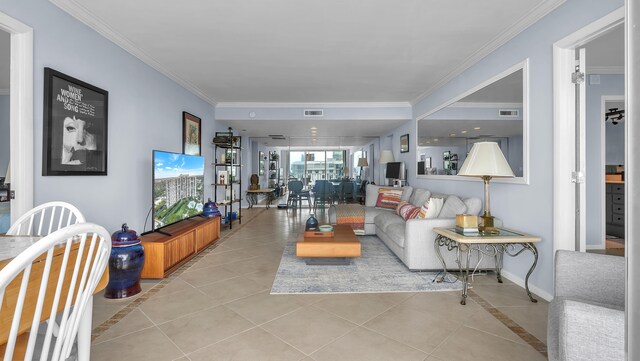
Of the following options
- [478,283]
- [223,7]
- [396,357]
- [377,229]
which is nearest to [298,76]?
[223,7]

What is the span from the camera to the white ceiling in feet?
8.73

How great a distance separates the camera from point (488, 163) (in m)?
2.70

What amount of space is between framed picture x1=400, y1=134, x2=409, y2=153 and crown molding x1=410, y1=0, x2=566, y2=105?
2.05 metres

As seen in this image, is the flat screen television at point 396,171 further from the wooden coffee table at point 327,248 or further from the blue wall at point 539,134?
the wooden coffee table at point 327,248

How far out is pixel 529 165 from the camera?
285 centimetres

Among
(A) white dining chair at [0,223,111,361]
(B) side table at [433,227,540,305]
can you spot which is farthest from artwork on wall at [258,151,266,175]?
(A) white dining chair at [0,223,111,361]

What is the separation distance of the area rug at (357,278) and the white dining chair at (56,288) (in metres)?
1.92

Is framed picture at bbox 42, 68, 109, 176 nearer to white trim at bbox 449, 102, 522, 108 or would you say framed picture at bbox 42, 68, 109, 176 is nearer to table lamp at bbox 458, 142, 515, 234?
table lamp at bbox 458, 142, 515, 234

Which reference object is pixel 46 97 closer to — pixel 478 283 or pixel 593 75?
pixel 478 283

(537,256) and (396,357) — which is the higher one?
(537,256)

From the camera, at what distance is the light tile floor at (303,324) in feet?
6.08

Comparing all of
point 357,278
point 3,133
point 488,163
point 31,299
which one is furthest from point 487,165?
point 3,133

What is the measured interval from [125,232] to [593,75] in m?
6.04

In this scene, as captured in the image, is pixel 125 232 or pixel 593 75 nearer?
pixel 125 232
